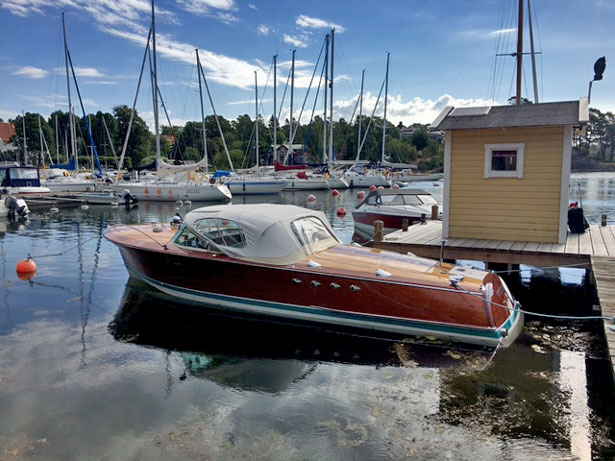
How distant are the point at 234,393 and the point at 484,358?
10.9ft

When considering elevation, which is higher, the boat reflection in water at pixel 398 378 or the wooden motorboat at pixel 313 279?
the wooden motorboat at pixel 313 279

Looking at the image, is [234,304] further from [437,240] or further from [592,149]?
[592,149]

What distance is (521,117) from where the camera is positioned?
9.93 m

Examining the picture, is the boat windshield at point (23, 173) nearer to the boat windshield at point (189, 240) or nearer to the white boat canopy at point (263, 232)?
the boat windshield at point (189, 240)

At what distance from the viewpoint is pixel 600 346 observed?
23.6ft

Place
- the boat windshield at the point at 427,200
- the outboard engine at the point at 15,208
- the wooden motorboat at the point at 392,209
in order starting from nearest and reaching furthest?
1. the wooden motorboat at the point at 392,209
2. the boat windshield at the point at 427,200
3. the outboard engine at the point at 15,208

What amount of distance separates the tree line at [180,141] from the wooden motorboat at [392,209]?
47.9 metres

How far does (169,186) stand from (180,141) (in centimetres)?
4074

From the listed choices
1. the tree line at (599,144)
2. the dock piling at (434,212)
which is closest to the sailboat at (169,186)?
the dock piling at (434,212)

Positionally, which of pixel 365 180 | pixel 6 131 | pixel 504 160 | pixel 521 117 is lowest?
pixel 365 180

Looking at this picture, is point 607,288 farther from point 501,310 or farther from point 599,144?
point 599,144

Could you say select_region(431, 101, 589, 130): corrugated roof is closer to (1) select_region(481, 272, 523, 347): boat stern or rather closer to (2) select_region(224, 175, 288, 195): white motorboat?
(1) select_region(481, 272, 523, 347): boat stern

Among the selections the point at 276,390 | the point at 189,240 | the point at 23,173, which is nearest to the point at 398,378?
the point at 276,390

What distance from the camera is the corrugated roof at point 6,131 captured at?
86438 millimetres
